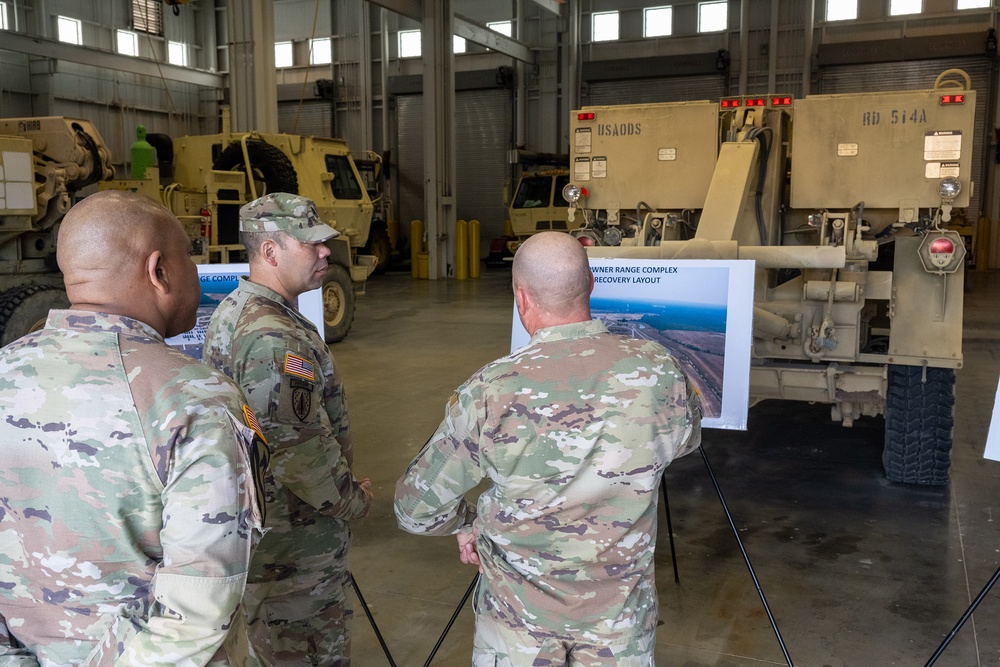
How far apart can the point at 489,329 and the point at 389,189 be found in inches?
555

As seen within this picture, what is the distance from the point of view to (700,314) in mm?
3561

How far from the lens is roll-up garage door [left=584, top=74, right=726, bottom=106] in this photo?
2191 centimetres

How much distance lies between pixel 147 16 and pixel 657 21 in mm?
12837

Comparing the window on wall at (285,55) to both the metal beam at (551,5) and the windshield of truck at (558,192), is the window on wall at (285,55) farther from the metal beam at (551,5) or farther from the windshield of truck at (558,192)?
the windshield of truck at (558,192)

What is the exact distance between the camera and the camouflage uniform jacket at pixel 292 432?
2.39m

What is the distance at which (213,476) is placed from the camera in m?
1.48

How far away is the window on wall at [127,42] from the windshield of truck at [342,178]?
12916mm

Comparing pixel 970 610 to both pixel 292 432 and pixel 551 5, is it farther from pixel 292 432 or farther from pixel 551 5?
→ pixel 551 5

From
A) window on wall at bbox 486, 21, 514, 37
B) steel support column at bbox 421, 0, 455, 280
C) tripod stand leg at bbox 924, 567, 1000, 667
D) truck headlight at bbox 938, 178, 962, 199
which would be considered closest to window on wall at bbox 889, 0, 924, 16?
window on wall at bbox 486, 21, 514, 37

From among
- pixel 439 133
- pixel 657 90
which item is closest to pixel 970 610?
pixel 439 133

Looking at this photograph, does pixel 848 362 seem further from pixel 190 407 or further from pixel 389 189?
pixel 389 189

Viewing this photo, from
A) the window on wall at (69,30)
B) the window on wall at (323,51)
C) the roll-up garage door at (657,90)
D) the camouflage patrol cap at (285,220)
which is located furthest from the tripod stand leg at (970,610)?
the window on wall at (323,51)

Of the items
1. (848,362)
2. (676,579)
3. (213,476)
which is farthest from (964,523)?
(213,476)

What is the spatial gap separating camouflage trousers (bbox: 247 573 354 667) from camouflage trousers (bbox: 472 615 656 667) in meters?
0.74
